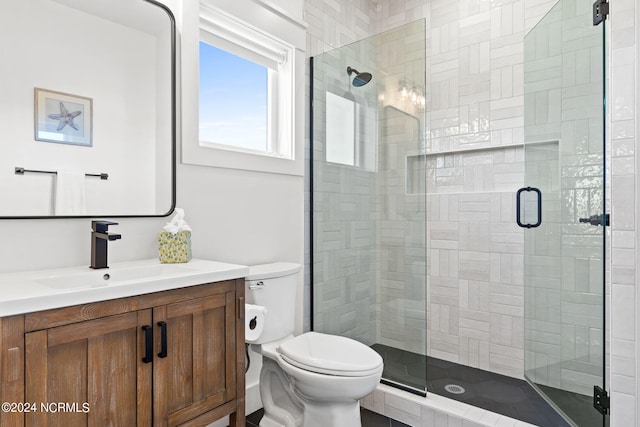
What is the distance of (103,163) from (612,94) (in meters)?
2.07

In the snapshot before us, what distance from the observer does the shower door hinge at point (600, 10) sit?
156cm

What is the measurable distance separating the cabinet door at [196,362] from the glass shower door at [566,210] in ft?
4.87

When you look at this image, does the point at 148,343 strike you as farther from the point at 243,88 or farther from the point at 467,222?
the point at 467,222

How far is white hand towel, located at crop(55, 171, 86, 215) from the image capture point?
1455 mm

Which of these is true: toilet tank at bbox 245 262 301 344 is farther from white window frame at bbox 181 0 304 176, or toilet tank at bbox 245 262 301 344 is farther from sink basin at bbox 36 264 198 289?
white window frame at bbox 181 0 304 176

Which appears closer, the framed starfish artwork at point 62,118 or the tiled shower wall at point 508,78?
the framed starfish artwork at point 62,118

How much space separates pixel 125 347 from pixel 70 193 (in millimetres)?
671

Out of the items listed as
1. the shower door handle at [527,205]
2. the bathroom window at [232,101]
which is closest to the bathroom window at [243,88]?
the bathroom window at [232,101]

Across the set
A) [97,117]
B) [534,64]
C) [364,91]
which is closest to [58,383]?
[97,117]

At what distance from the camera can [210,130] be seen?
2.07 meters

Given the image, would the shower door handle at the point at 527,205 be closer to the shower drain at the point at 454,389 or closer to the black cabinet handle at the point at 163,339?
the shower drain at the point at 454,389

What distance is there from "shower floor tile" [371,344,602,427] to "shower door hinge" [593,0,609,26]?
5.20 feet

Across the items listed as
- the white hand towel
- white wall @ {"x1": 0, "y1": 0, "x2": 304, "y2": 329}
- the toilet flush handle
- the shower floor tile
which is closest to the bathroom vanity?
white wall @ {"x1": 0, "y1": 0, "x2": 304, "y2": 329}

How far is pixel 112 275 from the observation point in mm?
1432
